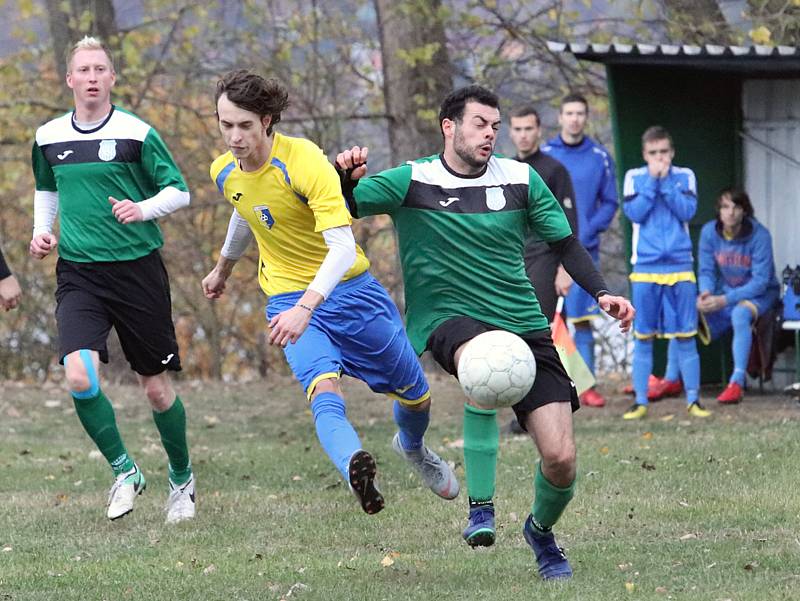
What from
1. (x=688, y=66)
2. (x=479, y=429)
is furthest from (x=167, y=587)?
(x=688, y=66)

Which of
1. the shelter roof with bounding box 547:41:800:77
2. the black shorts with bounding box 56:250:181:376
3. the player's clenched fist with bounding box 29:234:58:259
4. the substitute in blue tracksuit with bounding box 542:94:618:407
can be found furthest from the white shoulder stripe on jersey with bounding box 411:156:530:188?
the shelter roof with bounding box 547:41:800:77

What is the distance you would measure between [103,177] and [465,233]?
7.39 feet

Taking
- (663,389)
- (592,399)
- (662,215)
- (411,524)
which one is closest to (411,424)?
(411,524)

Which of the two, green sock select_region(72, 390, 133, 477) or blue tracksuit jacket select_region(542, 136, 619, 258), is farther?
blue tracksuit jacket select_region(542, 136, 619, 258)

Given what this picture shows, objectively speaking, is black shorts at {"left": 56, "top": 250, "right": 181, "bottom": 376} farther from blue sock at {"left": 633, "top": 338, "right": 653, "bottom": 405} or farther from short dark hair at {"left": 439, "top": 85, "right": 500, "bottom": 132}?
blue sock at {"left": 633, "top": 338, "right": 653, "bottom": 405}

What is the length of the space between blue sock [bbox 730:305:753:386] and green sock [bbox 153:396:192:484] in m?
5.28

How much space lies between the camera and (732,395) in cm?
1130

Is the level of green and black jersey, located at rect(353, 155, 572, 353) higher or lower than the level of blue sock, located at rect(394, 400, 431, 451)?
higher

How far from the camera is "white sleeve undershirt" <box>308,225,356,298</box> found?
222 inches

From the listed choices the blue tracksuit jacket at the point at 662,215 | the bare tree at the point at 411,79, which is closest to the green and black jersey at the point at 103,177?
the blue tracksuit jacket at the point at 662,215

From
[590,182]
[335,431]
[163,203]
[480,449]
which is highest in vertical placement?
[163,203]

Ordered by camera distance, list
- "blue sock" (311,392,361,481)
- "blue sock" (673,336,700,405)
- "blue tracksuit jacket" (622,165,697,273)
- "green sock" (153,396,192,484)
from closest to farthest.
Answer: "blue sock" (311,392,361,481) → "green sock" (153,396,192,484) → "blue tracksuit jacket" (622,165,697,273) → "blue sock" (673,336,700,405)

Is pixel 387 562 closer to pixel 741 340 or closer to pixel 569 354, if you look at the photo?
pixel 569 354

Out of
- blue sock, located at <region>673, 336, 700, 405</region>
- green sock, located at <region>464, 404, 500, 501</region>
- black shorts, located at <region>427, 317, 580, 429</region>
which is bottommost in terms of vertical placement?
blue sock, located at <region>673, 336, 700, 405</region>
